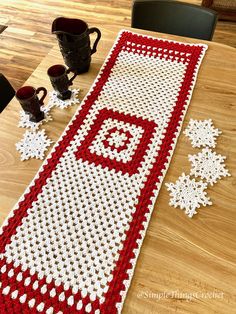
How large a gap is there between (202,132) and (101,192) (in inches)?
13.3

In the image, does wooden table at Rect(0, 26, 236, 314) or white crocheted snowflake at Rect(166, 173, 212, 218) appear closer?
wooden table at Rect(0, 26, 236, 314)

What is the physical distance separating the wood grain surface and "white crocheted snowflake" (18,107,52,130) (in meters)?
1.21

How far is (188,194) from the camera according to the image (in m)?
0.76

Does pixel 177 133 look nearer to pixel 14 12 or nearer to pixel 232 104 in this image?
pixel 232 104

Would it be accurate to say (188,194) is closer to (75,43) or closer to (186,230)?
(186,230)

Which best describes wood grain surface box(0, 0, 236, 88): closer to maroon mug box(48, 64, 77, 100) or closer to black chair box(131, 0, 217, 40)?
black chair box(131, 0, 217, 40)

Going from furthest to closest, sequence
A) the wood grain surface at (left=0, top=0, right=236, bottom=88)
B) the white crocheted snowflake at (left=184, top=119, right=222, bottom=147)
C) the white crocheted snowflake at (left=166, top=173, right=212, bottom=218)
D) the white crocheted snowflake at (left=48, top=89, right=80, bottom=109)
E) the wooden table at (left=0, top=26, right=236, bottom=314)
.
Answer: the wood grain surface at (left=0, top=0, right=236, bottom=88), the white crocheted snowflake at (left=48, top=89, right=80, bottom=109), the white crocheted snowflake at (left=184, top=119, right=222, bottom=147), the white crocheted snowflake at (left=166, top=173, right=212, bottom=218), the wooden table at (left=0, top=26, right=236, bottom=314)

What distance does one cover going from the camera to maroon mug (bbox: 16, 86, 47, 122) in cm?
85

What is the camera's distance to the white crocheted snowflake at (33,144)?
0.85 m

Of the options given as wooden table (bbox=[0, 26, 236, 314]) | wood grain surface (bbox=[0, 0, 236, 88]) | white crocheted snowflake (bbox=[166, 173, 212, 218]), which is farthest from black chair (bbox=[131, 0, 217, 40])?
wood grain surface (bbox=[0, 0, 236, 88])

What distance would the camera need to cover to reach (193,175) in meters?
0.80

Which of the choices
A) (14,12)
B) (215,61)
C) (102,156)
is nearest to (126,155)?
(102,156)

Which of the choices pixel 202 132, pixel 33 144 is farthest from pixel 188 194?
pixel 33 144

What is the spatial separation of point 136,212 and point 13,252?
299 millimetres
